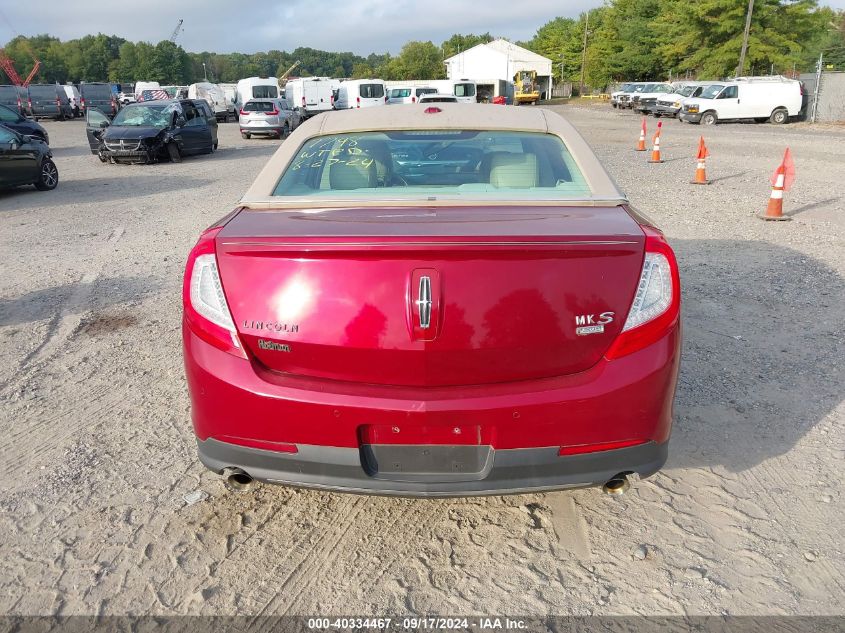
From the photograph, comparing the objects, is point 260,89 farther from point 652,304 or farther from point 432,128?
point 652,304

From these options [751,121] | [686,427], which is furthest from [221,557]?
[751,121]

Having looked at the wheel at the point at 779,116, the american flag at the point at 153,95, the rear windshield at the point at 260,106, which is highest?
the american flag at the point at 153,95

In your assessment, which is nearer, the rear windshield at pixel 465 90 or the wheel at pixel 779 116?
the wheel at pixel 779 116

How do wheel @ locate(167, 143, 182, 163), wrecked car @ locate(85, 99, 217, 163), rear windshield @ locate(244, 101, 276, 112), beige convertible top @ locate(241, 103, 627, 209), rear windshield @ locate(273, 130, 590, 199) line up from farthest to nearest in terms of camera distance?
rear windshield @ locate(244, 101, 276, 112) < wheel @ locate(167, 143, 182, 163) < wrecked car @ locate(85, 99, 217, 163) < rear windshield @ locate(273, 130, 590, 199) < beige convertible top @ locate(241, 103, 627, 209)

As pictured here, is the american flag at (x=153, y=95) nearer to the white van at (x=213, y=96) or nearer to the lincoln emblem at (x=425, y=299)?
the white van at (x=213, y=96)

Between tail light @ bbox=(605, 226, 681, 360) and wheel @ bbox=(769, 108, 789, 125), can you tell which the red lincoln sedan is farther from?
wheel @ bbox=(769, 108, 789, 125)

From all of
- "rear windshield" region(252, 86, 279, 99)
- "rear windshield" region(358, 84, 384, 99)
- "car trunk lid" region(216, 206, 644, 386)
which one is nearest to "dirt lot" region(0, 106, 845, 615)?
"car trunk lid" region(216, 206, 644, 386)

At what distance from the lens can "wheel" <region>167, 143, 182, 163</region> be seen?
63.2 ft

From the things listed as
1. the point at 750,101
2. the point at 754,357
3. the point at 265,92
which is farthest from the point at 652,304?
the point at 265,92

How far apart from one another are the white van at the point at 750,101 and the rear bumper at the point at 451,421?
34.0m

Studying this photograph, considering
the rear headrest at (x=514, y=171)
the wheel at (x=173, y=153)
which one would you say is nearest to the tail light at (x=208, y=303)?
the rear headrest at (x=514, y=171)

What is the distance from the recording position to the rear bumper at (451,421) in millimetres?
2445

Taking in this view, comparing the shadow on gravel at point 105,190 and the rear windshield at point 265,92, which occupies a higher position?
the rear windshield at point 265,92

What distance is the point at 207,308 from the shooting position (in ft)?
8.58
